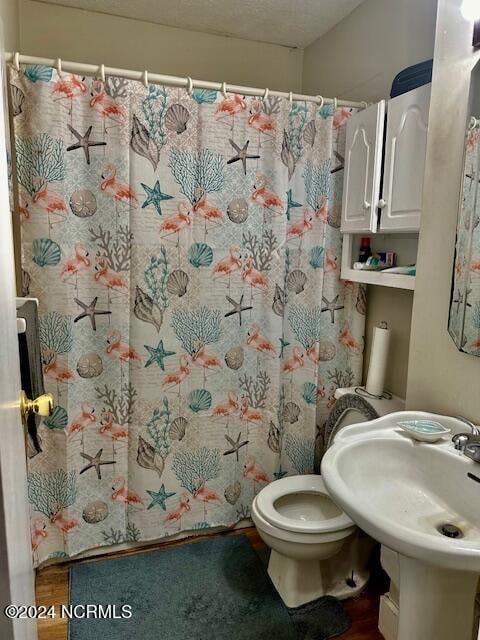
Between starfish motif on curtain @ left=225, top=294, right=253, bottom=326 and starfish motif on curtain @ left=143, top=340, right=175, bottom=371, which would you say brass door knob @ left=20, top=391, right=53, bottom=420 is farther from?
starfish motif on curtain @ left=225, top=294, right=253, bottom=326

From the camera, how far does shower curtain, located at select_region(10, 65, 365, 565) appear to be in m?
1.71

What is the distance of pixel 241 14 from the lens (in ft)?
7.09

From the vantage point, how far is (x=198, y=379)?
6.51 ft

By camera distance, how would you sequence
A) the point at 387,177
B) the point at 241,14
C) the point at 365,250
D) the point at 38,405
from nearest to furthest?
the point at 38,405 < the point at 387,177 < the point at 365,250 < the point at 241,14

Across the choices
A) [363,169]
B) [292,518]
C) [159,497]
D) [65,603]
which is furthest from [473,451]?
[65,603]

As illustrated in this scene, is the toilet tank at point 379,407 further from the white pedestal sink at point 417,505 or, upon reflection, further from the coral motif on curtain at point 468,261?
the coral motif on curtain at point 468,261

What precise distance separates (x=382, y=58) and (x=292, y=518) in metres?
1.99

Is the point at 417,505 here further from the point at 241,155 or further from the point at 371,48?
the point at 371,48

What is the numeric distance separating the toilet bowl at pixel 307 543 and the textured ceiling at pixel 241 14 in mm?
2124

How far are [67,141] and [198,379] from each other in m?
1.08

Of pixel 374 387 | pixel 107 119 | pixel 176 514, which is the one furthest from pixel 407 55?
pixel 176 514

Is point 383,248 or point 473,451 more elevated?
point 383,248

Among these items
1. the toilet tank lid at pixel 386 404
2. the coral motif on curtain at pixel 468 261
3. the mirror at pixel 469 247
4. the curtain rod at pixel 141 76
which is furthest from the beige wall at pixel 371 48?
the toilet tank lid at pixel 386 404

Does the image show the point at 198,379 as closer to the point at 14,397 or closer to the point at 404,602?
the point at 404,602
